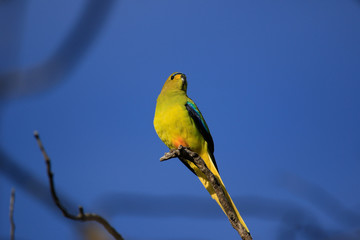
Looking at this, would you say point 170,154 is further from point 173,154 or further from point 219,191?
point 219,191

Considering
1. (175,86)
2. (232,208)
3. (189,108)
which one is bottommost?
(232,208)

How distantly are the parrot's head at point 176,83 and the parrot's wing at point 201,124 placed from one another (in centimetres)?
70

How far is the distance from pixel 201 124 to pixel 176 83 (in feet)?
3.52

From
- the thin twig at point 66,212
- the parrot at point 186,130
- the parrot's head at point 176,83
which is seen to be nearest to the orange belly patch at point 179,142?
the parrot at point 186,130

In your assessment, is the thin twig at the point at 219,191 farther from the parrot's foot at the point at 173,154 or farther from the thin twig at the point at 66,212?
the thin twig at the point at 66,212

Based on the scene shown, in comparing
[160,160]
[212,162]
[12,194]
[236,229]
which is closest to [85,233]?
[12,194]

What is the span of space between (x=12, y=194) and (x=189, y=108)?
3.18 meters

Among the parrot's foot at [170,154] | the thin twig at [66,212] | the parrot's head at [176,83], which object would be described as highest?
the parrot's head at [176,83]

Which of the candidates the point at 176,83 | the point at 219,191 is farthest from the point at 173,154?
the point at 176,83

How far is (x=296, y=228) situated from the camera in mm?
2354

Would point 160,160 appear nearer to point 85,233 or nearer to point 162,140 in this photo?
point 162,140

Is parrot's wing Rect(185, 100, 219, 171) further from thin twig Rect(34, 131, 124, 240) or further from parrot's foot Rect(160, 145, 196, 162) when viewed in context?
thin twig Rect(34, 131, 124, 240)

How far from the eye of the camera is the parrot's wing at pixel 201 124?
14.8 ft

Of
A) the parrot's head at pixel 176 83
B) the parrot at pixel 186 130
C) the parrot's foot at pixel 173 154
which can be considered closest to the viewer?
the parrot's foot at pixel 173 154
